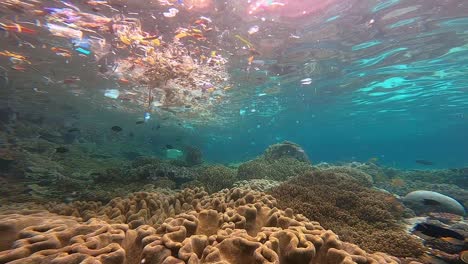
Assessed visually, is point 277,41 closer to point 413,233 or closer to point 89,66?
point 413,233

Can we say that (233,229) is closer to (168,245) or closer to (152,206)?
(168,245)

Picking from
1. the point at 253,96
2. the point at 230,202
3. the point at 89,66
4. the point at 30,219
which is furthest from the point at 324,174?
the point at 253,96

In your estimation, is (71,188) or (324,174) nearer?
(324,174)

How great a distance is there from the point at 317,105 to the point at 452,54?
22596 mm

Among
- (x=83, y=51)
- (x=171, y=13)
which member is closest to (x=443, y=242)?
(x=171, y=13)

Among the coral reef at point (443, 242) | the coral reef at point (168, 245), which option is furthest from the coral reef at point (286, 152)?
the coral reef at point (168, 245)

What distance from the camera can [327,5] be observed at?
12430mm

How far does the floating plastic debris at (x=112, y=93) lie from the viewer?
28.2 m

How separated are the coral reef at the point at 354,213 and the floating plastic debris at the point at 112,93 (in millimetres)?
27264

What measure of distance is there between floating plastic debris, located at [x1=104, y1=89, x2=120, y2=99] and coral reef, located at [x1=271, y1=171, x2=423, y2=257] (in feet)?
89.4

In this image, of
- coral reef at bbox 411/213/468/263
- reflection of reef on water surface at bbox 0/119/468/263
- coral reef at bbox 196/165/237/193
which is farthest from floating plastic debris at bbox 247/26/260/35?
coral reef at bbox 411/213/468/263

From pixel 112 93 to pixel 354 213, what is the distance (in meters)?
30.5

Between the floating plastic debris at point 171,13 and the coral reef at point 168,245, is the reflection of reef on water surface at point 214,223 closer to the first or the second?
the coral reef at point 168,245

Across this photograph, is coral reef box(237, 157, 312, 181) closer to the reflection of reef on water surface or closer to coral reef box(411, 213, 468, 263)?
the reflection of reef on water surface
